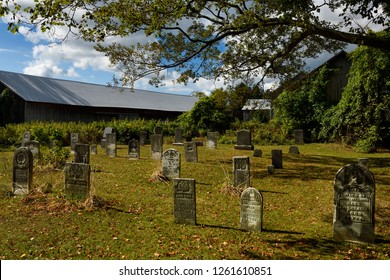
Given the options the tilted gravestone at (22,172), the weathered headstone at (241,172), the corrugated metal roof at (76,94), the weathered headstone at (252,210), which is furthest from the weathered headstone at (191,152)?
the corrugated metal roof at (76,94)

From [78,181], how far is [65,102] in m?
26.9

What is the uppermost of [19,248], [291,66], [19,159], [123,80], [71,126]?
[291,66]

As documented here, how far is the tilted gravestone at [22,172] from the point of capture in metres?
10.0

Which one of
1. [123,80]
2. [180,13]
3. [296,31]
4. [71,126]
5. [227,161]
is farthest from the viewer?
[71,126]

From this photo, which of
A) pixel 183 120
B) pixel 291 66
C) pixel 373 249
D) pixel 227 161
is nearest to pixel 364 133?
pixel 291 66

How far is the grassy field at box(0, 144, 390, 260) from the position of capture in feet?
20.6

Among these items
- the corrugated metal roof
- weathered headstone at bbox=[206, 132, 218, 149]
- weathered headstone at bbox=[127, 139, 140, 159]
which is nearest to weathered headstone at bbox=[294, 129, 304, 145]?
weathered headstone at bbox=[206, 132, 218, 149]

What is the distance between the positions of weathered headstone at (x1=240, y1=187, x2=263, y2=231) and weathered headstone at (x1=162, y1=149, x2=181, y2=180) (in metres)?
5.35

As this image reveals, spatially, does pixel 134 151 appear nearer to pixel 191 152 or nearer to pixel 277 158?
pixel 191 152

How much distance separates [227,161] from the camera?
18031mm

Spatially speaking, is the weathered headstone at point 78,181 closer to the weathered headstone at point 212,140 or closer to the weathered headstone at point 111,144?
the weathered headstone at point 111,144

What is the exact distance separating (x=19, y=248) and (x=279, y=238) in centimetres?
489

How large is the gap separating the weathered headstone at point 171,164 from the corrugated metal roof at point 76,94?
1999cm

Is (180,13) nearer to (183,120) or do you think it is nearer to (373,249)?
(373,249)
